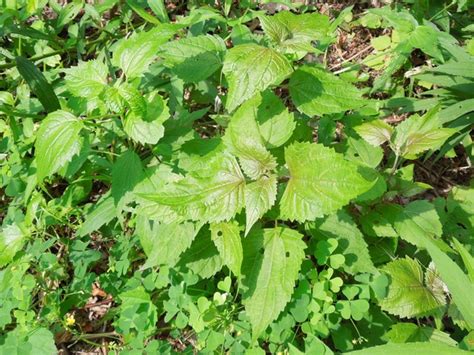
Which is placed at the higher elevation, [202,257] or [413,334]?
[202,257]

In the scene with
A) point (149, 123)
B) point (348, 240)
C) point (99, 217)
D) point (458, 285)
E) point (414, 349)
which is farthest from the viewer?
point (99, 217)

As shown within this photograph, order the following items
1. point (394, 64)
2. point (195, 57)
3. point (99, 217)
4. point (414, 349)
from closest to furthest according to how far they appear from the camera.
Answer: point (414, 349), point (195, 57), point (99, 217), point (394, 64)

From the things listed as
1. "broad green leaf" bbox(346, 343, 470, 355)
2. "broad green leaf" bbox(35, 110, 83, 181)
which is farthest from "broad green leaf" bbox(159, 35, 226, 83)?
"broad green leaf" bbox(346, 343, 470, 355)

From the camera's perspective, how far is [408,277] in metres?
1.96

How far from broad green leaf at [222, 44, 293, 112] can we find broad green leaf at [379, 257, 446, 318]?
36.3 inches

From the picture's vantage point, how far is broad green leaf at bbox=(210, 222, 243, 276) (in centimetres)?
173

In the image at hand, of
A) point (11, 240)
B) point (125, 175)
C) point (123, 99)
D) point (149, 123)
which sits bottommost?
point (11, 240)

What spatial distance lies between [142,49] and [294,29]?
0.60 meters

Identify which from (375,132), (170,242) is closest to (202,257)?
(170,242)

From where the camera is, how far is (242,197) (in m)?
1.67

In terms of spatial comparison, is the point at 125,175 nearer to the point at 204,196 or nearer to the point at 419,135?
the point at 204,196

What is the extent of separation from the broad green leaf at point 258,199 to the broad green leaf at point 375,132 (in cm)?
69

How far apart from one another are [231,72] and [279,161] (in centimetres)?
49

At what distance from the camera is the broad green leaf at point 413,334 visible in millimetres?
1880
